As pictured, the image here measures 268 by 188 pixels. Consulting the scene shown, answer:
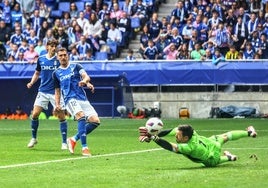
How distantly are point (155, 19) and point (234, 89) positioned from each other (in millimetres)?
4943

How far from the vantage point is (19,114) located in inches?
1465

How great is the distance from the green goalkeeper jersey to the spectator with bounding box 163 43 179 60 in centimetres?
2114

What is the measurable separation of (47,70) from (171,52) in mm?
15743

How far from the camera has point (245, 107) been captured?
34.8 m

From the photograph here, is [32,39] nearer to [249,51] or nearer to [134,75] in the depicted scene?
[134,75]

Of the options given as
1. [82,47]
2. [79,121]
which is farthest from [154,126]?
[82,47]

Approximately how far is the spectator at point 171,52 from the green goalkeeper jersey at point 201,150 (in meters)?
21.1

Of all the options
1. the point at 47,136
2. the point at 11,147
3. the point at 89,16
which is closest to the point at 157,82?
the point at 89,16

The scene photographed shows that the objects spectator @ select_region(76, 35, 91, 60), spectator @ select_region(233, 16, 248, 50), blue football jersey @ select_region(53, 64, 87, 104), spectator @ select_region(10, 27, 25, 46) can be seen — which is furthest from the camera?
spectator @ select_region(10, 27, 25, 46)

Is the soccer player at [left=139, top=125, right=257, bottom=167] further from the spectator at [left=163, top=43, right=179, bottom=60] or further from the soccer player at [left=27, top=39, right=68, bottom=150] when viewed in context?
the spectator at [left=163, top=43, right=179, bottom=60]

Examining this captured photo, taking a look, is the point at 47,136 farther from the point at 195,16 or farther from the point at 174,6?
the point at 174,6

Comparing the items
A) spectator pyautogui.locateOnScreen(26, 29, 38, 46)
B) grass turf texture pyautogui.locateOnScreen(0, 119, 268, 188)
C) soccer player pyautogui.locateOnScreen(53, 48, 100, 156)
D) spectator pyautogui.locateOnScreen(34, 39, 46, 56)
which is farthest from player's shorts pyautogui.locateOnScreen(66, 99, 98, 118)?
spectator pyautogui.locateOnScreen(26, 29, 38, 46)

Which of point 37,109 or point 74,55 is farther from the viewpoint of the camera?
point 74,55

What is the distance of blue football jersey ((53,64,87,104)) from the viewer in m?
19.4
